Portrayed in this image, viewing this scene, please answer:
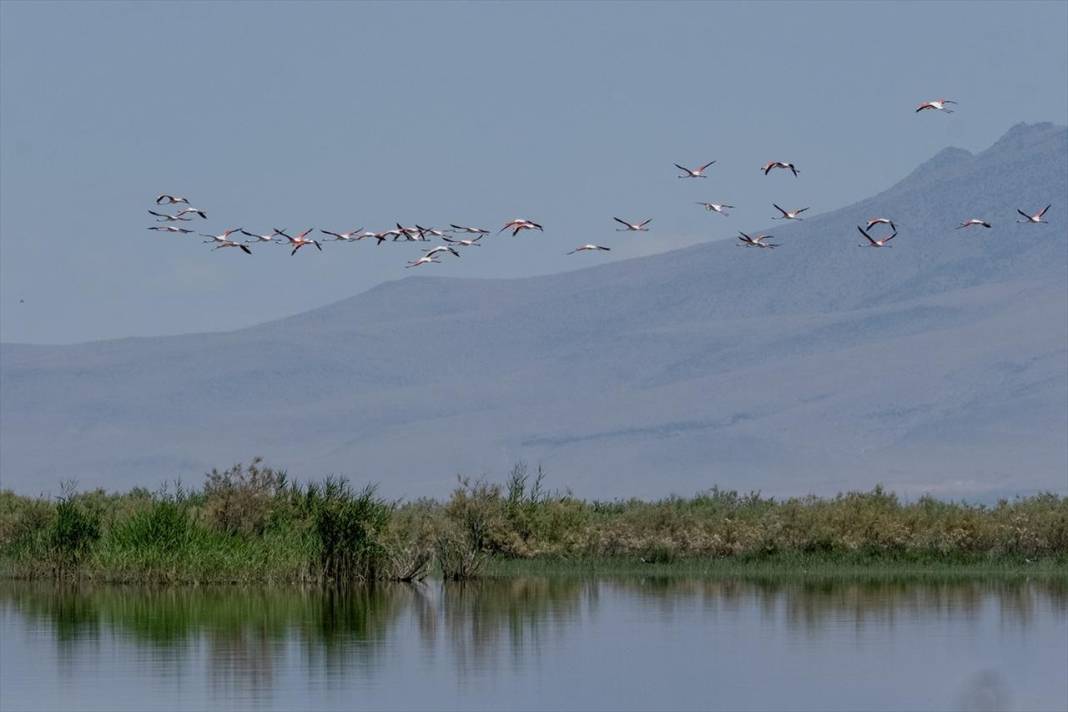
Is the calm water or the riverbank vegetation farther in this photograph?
the riverbank vegetation

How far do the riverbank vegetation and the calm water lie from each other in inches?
43.6

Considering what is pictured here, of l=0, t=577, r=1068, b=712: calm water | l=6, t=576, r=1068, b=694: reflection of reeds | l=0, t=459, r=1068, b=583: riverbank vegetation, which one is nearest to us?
l=0, t=577, r=1068, b=712: calm water

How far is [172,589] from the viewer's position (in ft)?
153

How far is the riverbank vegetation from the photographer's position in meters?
47.0

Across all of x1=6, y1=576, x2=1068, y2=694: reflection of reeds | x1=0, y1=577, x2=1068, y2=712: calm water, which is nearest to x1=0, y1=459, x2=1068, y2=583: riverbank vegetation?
x1=6, y1=576, x2=1068, y2=694: reflection of reeds

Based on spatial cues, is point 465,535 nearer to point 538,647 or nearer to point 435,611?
point 435,611

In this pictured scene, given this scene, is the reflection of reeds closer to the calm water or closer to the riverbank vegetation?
the calm water

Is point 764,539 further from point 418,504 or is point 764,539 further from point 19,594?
point 19,594

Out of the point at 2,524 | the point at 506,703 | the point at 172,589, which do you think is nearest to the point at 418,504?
the point at 2,524

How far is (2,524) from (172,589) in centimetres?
914

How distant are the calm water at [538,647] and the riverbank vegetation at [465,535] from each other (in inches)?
43.6

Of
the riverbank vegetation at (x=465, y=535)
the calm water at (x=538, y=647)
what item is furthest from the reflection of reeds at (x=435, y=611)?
the riverbank vegetation at (x=465, y=535)

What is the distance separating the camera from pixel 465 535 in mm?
51750

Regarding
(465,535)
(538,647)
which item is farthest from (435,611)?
(465,535)
